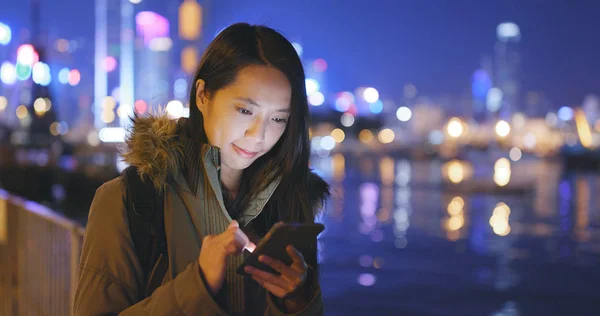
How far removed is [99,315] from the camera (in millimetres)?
1569

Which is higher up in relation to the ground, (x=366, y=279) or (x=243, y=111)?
(x=243, y=111)

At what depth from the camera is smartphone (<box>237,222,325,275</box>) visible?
4.60ft

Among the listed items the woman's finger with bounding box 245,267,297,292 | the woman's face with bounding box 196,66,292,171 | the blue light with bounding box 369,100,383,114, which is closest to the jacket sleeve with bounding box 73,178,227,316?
the woman's finger with bounding box 245,267,297,292

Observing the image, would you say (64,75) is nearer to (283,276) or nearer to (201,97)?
(201,97)

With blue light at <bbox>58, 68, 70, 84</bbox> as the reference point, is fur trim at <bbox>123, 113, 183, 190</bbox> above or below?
below

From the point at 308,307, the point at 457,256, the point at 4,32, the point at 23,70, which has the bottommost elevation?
the point at 457,256

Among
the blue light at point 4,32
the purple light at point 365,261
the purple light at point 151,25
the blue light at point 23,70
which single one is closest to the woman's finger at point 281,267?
the purple light at point 365,261

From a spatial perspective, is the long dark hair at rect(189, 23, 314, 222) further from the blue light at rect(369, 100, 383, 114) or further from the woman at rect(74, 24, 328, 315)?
the blue light at rect(369, 100, 383, 114)

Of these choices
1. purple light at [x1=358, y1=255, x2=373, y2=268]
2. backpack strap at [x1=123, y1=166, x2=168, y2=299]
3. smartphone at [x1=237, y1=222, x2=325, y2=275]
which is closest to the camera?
smartphone at [x1=237, y1=222, x2=325, y2=275]

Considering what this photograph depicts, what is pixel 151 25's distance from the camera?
99.7 metres

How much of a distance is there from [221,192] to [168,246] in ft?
0.79

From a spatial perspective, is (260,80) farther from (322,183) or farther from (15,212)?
(15,212)

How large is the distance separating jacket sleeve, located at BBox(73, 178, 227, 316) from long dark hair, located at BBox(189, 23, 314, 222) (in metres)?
0.36

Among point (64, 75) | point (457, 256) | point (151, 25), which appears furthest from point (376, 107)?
point (457, 256)
